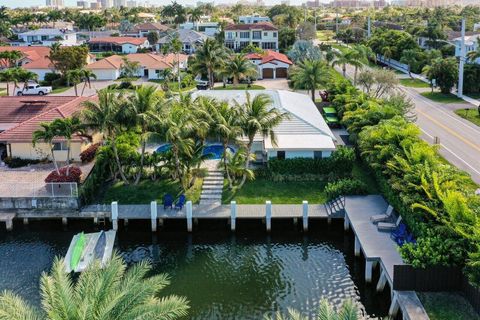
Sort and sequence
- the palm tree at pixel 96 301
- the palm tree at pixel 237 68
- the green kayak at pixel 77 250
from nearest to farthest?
the palm tree at pixel 96 301
the green kayak at pixel 77 250
the palm tree at pixel 237 68

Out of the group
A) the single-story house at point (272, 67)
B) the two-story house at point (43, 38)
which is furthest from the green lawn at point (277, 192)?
the two-story house at point (43, 38)

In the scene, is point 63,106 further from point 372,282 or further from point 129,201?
point 372,282

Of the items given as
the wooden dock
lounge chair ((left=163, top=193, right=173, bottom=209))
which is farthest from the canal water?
lounge chair ((left=163, top=193, right=173, bottom=209))

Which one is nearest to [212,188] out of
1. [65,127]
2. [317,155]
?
[317,155]

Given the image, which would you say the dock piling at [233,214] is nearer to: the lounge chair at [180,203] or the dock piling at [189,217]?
the dock piling at [189,217]

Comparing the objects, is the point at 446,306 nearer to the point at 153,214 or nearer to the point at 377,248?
the point at 377,248
